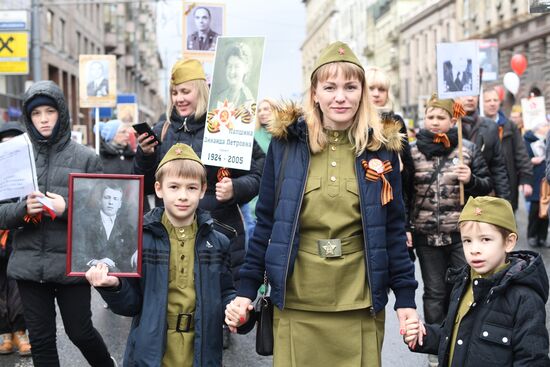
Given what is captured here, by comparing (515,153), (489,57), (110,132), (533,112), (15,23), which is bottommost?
(515,153)

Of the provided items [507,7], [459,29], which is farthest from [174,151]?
[459,29]

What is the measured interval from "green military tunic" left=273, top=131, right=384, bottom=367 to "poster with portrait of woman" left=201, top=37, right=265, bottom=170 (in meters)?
1.68

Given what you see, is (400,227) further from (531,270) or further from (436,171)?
(436,171)

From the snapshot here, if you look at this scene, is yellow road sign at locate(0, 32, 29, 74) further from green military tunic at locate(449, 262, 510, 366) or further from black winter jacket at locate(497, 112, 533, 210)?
green military tunic at locate(449, 262, 510, 366)

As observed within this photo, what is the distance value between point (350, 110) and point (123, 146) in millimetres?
6057

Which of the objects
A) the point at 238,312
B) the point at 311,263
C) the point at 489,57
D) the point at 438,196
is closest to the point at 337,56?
the point at 311,263

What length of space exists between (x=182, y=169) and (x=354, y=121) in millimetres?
942

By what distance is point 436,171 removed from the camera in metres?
5.98

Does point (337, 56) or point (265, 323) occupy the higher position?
point (337, 56)

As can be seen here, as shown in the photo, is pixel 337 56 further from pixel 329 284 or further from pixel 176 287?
pixel 176 287

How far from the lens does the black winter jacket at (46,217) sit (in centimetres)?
490

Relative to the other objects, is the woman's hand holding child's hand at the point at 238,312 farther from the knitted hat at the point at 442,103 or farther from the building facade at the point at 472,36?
the building facade at the point at 472,36

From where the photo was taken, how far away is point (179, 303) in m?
4.03

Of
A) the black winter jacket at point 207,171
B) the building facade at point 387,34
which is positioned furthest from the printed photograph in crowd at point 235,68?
the building facade at point 387,34
